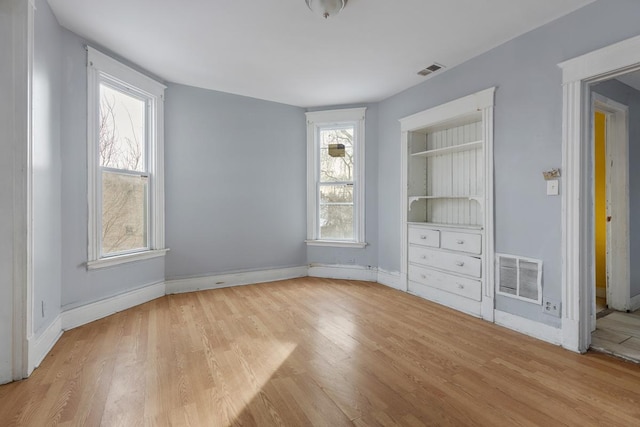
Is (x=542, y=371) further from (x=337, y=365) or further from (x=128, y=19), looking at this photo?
(x=128, y=19)

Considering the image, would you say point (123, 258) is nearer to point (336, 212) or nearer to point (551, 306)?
point (336, 212)

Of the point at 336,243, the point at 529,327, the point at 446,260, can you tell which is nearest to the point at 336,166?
the point at 336,243

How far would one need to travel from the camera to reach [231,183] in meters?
4.31

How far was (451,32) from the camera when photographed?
2729mm

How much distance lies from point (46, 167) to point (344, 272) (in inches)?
144

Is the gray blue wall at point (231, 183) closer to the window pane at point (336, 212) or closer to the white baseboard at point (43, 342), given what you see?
the window pane at point (336, 212)

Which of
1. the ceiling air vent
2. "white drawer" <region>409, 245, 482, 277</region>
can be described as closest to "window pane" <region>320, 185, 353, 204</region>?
"white drawer" <region>409, 245, 482, 277</region>

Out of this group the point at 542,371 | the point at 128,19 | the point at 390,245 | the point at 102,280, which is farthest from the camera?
the point at 390,245

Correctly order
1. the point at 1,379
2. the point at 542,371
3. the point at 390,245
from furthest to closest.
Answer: the point at 390,245 → the point at 542,371 → the point at 1,379

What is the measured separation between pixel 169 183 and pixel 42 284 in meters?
1.82

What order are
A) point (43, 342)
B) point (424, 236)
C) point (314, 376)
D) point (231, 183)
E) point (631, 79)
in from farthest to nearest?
1. point (231, 183)
2. point (424, 236)
3. point (631, 79)
4. point (43, 342)
5. point (314, 376)

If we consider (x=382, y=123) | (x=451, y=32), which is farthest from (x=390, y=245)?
(x=451, y=32)

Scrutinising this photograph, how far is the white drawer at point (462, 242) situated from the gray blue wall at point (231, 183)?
2.18 m

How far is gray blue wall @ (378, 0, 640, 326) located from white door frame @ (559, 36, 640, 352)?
0.07 m
